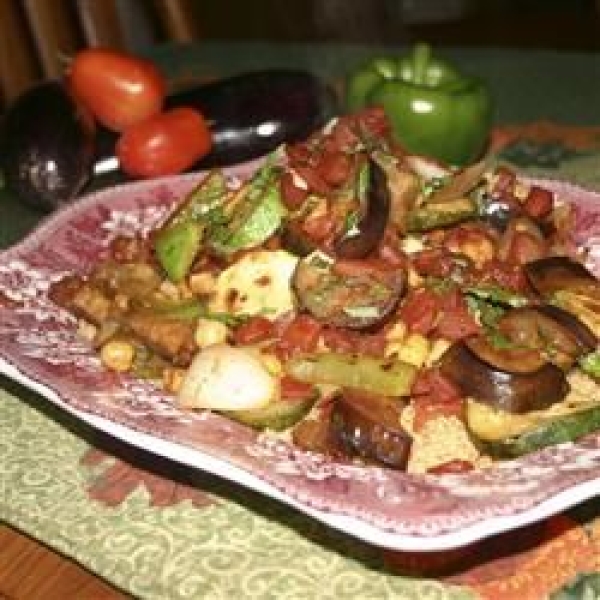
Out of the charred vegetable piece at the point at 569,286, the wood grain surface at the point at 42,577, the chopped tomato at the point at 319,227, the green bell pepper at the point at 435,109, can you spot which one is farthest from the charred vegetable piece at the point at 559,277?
the green bell pepper at the point at 435,109

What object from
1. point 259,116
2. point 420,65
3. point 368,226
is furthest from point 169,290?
point 420,65

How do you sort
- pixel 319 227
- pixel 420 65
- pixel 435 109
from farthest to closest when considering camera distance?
pixel 420 65
pixel 435 109
pixel 319 227

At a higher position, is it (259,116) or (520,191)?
(520,191)

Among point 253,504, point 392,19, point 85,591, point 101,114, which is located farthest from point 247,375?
point 392,19

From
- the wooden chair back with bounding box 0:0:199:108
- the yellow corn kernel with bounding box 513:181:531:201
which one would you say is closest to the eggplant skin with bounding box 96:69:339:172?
the wooden chair back with bounding box 0:0:199:108

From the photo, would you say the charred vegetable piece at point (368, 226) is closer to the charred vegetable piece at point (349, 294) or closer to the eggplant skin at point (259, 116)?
the charred vegetable piece at point (349, 294)

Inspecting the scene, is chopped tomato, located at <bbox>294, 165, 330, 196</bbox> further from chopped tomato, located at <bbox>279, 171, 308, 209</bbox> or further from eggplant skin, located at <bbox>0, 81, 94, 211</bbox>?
eggplant skin, located at <bbox>0, 81, 94, 211</bbox>

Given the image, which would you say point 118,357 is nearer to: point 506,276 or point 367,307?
point 367,307
